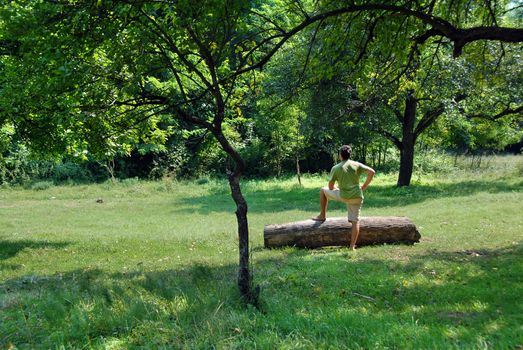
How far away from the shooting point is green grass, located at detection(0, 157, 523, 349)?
439 cm

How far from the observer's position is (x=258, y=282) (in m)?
7.40

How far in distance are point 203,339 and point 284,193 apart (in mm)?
20619

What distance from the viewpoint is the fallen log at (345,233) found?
11.0 m

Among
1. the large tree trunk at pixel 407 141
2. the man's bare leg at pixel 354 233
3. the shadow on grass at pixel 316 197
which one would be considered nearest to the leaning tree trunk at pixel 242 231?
the man's bare leg at pixel 354 233

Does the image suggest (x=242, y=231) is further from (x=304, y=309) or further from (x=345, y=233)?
(x=345, y=233)

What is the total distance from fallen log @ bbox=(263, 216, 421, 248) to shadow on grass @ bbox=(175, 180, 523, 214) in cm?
764

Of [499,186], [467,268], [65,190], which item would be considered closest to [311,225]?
[467,268]

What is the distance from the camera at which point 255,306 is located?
5387 millimetres

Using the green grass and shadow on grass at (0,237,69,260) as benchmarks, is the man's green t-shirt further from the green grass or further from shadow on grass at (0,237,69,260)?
shadow on grass at (0,237,69,260)

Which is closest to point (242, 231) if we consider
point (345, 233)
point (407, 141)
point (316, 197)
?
point (345, 233)

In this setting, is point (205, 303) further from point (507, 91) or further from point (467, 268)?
point (507, 91)

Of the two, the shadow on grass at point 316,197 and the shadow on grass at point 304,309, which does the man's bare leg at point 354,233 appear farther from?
the shadow on grass at point 316,197

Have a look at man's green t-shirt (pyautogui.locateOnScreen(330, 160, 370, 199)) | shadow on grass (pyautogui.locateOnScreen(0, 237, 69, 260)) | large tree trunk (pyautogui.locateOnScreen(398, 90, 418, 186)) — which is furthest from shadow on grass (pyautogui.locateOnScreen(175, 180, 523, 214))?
man's green t-shirt (pyautogui.locateOnScreen(330, 160, 370, 199))

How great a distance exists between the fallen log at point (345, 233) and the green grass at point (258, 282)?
0.34 meters
